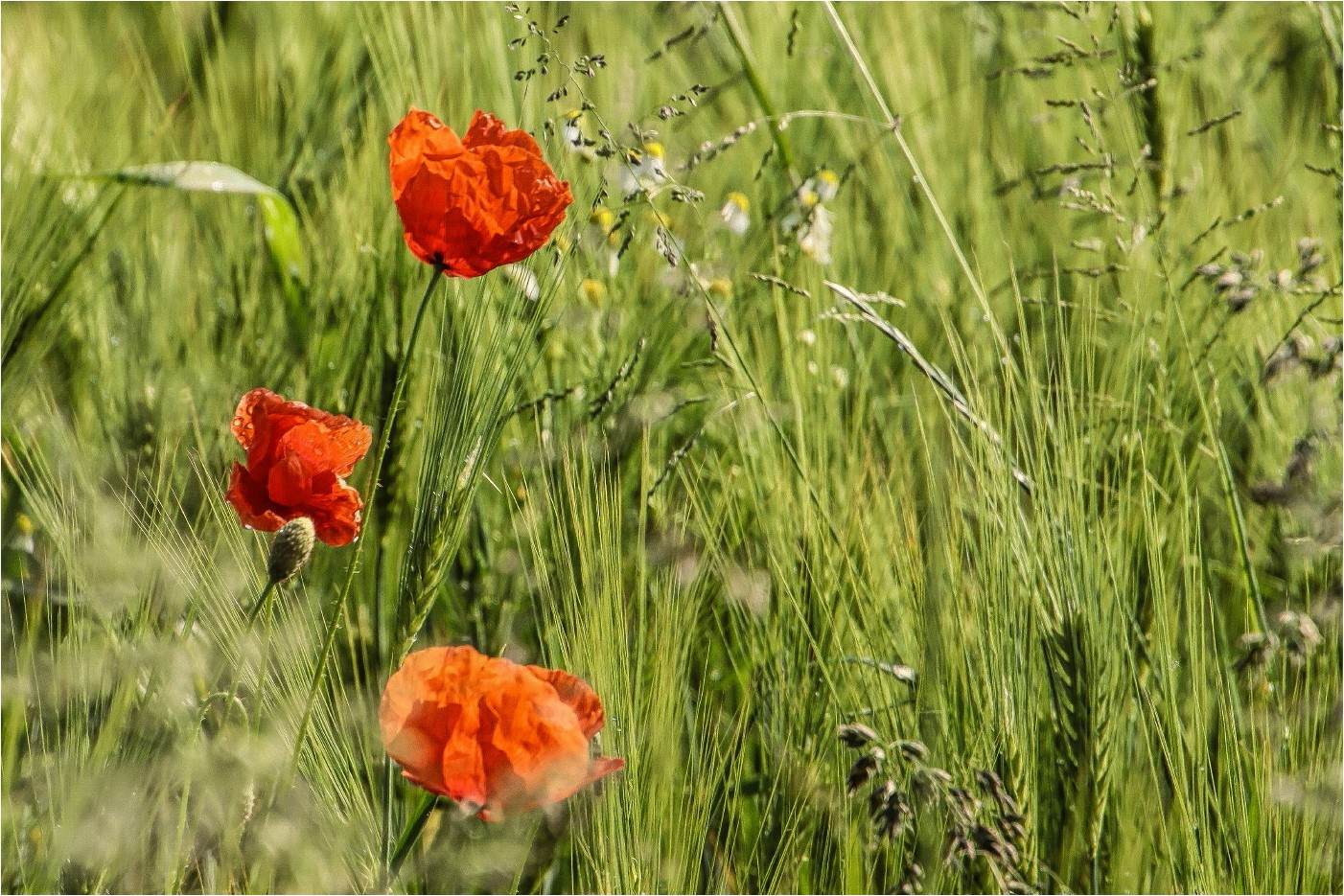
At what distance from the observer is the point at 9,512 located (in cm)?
78

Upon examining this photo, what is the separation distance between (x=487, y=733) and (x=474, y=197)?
237 mm

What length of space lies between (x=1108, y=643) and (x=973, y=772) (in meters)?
0.10

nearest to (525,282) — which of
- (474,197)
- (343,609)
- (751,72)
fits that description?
(474,197)

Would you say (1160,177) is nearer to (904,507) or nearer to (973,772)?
(904,507)

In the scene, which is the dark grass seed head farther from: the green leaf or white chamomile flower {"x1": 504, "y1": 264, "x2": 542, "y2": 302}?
the green leaf

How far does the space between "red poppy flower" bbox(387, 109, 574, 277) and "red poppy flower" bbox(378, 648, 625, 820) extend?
0.61 ft

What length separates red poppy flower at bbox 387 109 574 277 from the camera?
55cm

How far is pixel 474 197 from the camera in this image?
547mm

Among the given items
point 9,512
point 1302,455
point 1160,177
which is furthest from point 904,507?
point 9,512

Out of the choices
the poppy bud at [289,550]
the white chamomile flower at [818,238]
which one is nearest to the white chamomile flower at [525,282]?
the poppy bud at [289,550]

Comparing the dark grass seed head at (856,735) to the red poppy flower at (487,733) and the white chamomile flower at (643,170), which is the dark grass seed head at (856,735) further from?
the white chamomile flower at (643,170)

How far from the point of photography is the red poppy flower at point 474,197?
55 centimetres

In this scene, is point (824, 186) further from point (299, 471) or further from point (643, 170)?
point (299, 471)

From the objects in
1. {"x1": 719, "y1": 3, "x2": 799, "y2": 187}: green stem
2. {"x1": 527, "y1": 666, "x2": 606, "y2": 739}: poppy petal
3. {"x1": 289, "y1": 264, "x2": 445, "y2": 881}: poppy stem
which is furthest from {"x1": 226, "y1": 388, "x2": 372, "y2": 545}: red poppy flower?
{"x1": 719, "y1": 3, "x2": 799, "y2": 187}: green stem
